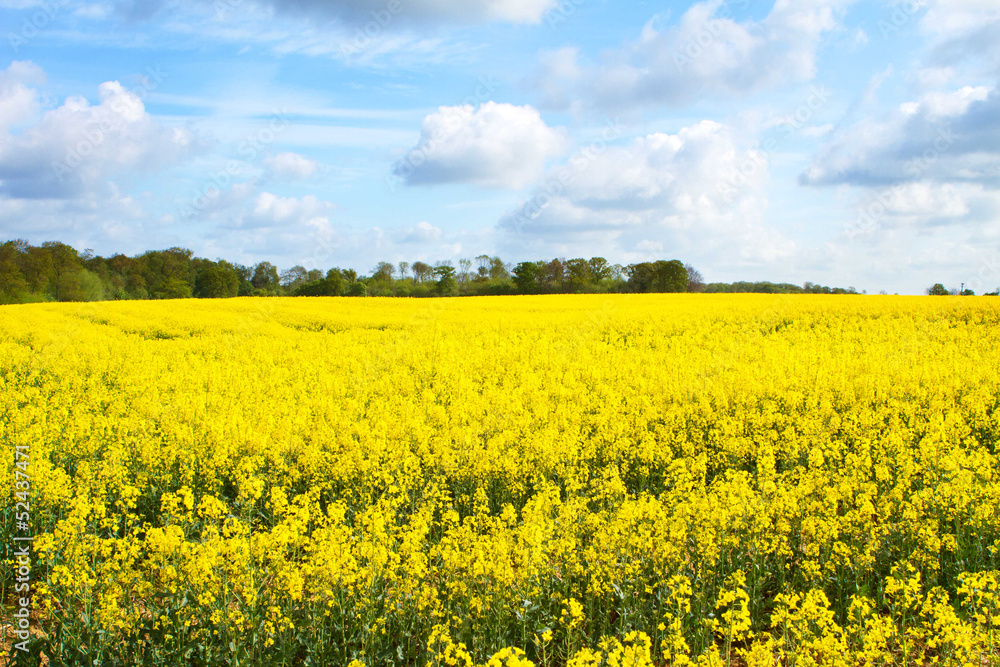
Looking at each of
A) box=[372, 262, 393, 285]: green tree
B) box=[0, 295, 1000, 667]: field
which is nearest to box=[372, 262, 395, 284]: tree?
box=[372, 262, 393, 285]: green tree

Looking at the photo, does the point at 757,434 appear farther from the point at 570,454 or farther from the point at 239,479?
the point at 239,479

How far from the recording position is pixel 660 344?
20.3 metres

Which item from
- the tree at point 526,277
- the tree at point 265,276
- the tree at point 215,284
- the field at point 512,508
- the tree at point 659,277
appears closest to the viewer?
the field at point 512,508

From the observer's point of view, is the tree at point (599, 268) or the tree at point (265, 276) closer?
the tree at point (599, 268)

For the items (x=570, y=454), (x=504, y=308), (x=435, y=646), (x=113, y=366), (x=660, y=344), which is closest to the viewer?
(x=435, y=646)

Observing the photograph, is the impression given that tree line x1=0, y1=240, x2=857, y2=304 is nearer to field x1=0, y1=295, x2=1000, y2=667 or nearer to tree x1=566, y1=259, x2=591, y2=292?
tree x1=566, y1=259, x2=591, y2=292

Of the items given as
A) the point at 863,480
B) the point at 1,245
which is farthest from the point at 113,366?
the point at 1,245

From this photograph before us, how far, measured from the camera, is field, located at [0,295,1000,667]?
4.88 meters

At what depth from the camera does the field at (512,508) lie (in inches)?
192

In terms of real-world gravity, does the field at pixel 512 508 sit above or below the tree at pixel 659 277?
below

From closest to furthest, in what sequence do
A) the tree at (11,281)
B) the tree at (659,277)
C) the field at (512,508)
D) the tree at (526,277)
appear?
1. the field at (512,508)
2. the tree at (11,281)
3. the tree at (659,277)
4. the tree at (526,277)

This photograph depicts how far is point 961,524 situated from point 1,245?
93.9 m

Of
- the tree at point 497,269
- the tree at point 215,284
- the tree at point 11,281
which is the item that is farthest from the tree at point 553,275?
the tree at point 11,281

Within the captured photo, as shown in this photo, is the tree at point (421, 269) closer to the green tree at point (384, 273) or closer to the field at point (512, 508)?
the green tree at point (384, 273)
